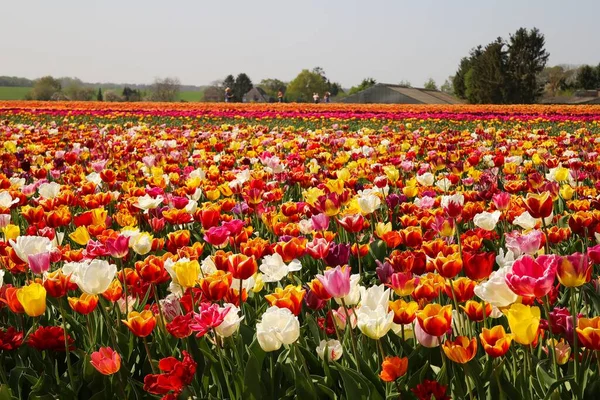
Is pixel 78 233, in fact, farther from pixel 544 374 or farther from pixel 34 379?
pixel 544 374

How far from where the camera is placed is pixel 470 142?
7.39 meters

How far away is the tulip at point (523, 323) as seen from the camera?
140cm

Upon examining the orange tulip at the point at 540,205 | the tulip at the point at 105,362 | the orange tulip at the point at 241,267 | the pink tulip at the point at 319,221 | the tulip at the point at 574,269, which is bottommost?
the tulip at the point at 105,362

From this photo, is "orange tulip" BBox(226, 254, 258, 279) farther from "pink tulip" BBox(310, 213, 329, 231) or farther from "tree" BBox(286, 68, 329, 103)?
"tree" BBox(286, 68, 329, 103)

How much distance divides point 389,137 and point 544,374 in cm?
661

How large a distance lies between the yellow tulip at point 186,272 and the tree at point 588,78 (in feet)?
270

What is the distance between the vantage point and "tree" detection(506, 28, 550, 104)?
4797cm


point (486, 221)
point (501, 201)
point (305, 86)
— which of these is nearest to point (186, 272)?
point (486, 221)

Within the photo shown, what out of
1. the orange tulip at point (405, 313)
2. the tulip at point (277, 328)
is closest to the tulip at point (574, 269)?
the orange tulip at point (405, 313)

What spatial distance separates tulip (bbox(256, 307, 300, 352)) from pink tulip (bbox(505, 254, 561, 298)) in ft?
1.80

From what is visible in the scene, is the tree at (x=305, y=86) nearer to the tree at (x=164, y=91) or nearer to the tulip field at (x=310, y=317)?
the tree at (x=164, y=91)

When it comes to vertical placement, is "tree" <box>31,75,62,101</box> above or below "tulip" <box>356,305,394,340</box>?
above

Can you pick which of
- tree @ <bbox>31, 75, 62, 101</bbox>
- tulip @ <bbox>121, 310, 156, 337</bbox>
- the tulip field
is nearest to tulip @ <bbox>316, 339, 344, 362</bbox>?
the tulip field

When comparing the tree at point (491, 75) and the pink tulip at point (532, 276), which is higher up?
the tree at point (491, 75)
